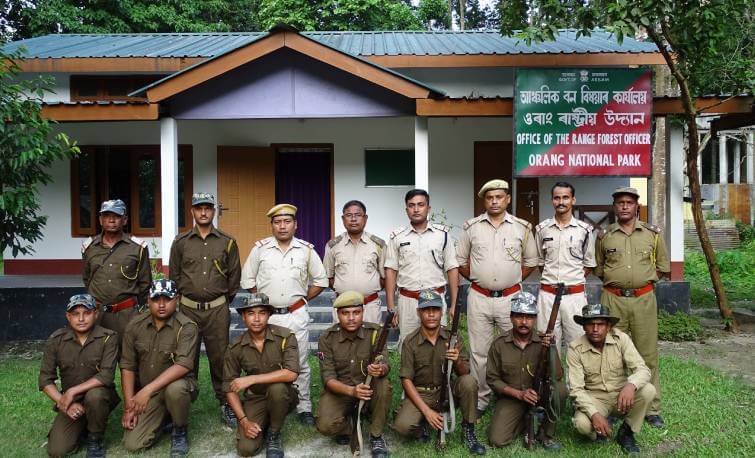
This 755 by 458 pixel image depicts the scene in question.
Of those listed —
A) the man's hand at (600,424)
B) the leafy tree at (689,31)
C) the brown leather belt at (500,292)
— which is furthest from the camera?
the leafy tree at (689,31)

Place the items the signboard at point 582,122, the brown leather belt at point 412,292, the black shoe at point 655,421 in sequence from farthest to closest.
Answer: the signboard at point 582,122
the brown leather belt at point 412,292
the black shoe at point 655,421

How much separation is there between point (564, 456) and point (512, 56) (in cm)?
609

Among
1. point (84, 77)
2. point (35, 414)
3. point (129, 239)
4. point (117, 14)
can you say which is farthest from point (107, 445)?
point (117, 14)

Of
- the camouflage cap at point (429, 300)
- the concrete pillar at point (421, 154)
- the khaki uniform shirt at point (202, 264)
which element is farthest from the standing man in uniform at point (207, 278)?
the concrete pillar at point (421, 154)

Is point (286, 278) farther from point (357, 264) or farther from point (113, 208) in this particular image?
point (113, 208)

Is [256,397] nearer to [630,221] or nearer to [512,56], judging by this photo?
[630,221]

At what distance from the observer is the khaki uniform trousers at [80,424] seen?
14.1 ft

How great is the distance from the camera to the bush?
7473mm

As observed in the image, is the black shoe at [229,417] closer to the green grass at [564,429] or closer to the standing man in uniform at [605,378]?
the green grass at [564,429]

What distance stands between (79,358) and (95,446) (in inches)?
25.3

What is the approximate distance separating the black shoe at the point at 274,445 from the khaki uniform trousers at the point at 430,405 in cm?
82

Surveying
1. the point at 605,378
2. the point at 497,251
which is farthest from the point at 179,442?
the point at 605,378

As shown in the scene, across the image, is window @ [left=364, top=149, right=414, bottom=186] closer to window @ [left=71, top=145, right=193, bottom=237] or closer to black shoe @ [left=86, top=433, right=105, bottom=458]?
window @ [left=71, top=145, right=193, bottom=237]

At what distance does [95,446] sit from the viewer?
4285 millimetres
